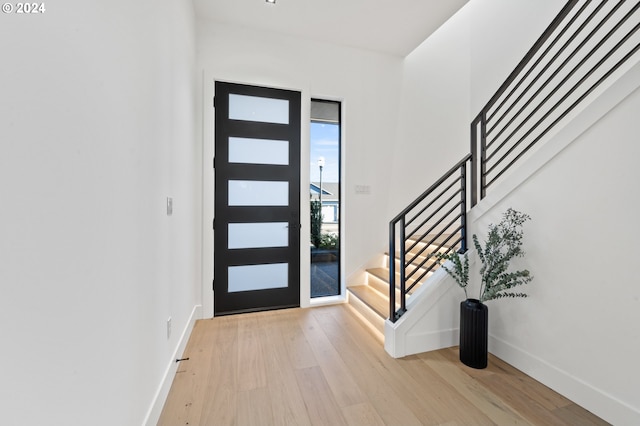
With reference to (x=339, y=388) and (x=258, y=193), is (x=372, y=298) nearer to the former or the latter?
(x=339, y=388)

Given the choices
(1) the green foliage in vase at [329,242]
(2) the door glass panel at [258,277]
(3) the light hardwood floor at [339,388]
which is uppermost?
(1) the green foliage in vase at [329,242]

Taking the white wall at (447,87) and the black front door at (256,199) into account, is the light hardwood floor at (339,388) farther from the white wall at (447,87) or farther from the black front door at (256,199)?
the white wall at (447,87)

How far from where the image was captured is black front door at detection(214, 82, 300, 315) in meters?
2.99

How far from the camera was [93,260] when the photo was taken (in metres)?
0.95

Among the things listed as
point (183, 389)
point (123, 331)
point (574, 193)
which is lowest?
point (183, 389)

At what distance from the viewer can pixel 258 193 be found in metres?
3.12

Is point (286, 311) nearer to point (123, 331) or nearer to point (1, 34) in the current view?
point (123, 331)

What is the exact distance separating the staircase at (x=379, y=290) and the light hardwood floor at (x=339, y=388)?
0.27m

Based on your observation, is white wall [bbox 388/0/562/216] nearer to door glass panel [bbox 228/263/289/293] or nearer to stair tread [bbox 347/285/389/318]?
stair tread [bbox 347/285/389/318]

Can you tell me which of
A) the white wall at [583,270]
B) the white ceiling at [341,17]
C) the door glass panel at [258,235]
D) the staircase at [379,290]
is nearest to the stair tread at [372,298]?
the staircase at [379,290]

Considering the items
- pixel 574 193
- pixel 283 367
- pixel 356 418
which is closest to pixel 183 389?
pixel 283 367

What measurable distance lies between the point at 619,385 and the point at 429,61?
3941 millimetres


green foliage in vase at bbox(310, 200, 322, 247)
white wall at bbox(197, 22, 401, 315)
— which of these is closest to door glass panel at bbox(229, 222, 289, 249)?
white wall at bbox(197, 22, 401, 315)

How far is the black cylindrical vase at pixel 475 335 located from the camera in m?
2.03
